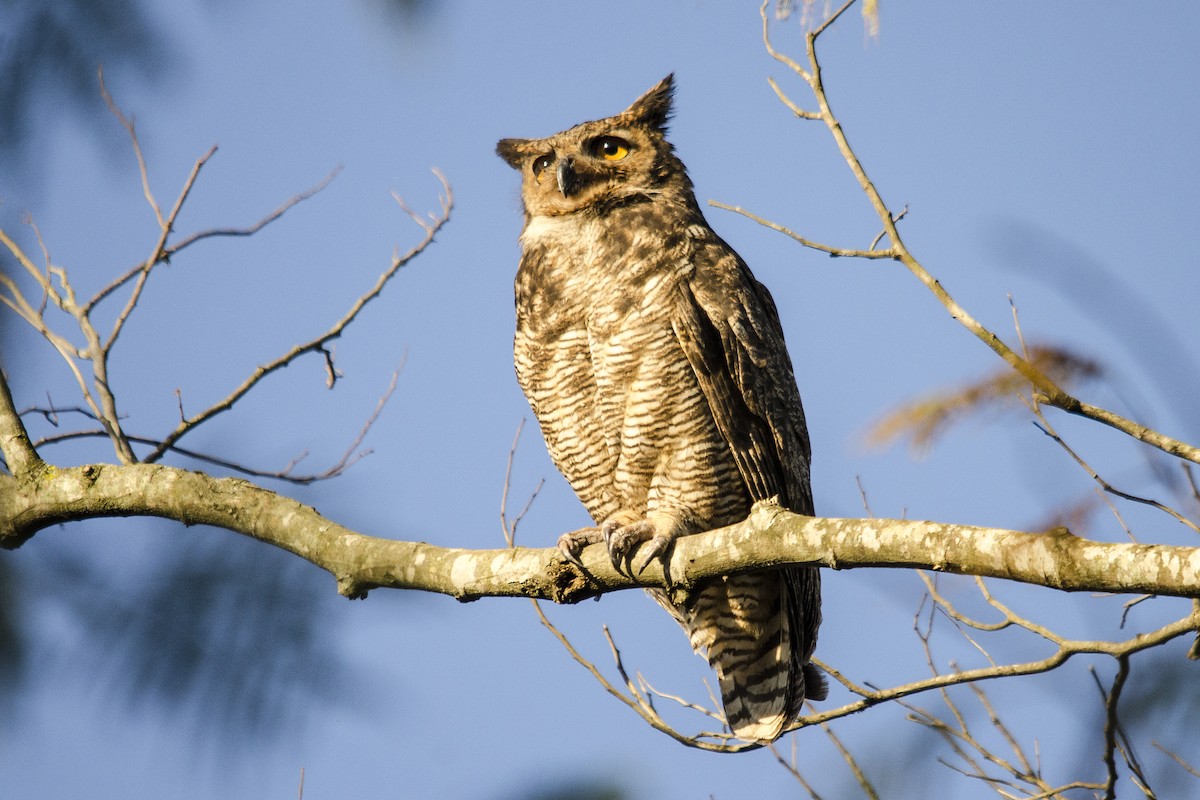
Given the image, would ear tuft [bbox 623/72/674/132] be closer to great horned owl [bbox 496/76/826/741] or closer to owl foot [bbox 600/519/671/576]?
great horned owl [bbox 496/76/826/741]

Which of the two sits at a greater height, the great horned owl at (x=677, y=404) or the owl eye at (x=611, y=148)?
the owl eye at (x=611, y=148)

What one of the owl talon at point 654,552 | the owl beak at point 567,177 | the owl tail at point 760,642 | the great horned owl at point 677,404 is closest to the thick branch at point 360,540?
the owl talon at point 654,552

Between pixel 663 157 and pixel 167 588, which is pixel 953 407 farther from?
pixel 663 157

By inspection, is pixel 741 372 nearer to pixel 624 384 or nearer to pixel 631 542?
pixel 624 384

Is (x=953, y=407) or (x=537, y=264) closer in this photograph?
(x=953, y=407)

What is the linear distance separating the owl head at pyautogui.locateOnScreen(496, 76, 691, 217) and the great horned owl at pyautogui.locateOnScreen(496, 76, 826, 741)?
4cm

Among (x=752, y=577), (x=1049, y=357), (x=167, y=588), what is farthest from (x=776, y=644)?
(x=1049, y=357)

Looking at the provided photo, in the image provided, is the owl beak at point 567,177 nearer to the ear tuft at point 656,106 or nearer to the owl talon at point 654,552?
the ear tuft at point 656,106

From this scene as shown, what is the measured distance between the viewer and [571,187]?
5012 mm

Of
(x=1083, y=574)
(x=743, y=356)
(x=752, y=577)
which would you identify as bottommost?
(x=1083, y=574)

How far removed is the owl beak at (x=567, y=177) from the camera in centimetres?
495

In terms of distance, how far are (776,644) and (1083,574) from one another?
2481 millimetres

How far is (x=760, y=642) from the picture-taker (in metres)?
4.74

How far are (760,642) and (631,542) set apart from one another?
43.1 inches
